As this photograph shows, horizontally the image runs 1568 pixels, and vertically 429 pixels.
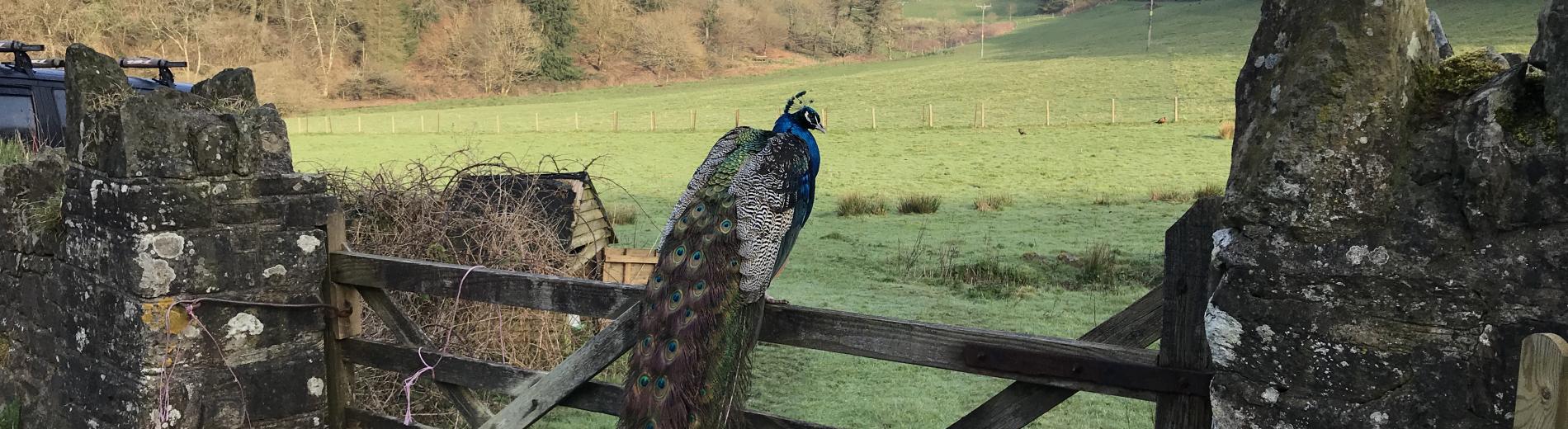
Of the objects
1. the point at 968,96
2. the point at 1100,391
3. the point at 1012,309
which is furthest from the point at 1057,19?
the point at 1100,391

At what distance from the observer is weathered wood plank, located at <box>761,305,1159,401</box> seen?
8.66 feet

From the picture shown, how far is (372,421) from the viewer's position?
4.12m

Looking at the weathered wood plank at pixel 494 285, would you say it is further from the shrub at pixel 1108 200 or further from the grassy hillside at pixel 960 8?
the grassy hillside at pixel 960 8

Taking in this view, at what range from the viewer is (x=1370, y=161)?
1.84 metres

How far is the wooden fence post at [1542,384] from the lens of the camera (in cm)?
147

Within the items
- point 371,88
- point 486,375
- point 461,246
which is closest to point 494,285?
point 486,375

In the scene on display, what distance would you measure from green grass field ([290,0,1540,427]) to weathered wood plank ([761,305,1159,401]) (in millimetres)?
2899

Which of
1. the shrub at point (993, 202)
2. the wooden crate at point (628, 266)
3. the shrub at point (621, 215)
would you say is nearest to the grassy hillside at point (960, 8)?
the shrub at point (993, 202)

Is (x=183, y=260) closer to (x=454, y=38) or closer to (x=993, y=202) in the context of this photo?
(x=993, y=202)

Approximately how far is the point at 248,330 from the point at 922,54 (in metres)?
84.2

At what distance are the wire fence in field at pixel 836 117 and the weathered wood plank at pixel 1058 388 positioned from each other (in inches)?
1342

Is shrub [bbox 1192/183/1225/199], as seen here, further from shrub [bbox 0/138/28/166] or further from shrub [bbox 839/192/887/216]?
shrub [bbox 0/138/28/166]

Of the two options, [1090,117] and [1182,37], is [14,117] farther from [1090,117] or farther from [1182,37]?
[1182,37]

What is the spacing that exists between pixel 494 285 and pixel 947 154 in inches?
1060
